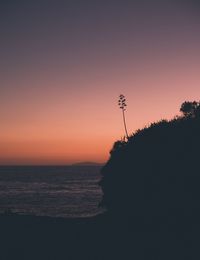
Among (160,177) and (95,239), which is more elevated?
(160,177)

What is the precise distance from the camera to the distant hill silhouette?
29.0 m

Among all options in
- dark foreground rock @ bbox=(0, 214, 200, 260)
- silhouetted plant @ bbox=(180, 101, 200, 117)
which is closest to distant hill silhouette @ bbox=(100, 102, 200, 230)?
dark foreground rock @ bbox=(0, 214, 200, 260)

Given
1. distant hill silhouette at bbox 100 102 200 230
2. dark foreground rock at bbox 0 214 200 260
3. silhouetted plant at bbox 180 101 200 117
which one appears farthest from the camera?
silhouetted plant at bbox 180 101 200 117

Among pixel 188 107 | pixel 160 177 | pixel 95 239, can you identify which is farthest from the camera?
pixel 188 107

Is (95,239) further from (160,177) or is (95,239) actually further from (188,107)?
(188,107)

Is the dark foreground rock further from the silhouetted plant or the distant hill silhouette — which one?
the silhouetted plant

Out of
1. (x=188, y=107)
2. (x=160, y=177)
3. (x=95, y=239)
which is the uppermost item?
(x=188, y=107)

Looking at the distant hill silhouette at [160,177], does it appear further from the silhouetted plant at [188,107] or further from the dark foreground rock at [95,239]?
the silhouetted plant at [188,107]

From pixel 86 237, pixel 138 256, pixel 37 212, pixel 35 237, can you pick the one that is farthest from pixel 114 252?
pixel 37 212

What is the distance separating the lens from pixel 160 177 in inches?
1214

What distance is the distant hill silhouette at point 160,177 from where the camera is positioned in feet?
95.0

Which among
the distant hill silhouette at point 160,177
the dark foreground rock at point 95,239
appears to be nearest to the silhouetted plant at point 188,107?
the distant hill silhouette at point 160,177

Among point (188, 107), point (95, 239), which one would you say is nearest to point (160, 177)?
point (95, 239)

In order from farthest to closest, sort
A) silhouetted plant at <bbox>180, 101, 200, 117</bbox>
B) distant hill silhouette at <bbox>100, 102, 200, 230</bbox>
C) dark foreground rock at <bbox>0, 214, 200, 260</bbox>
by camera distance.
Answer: silhouetted plant at <bbox>180, 101, 200, 117</bbox> → distant hill silhouette at <bbox>100, 102, 200, 230</bbox> → dark foreground rock at <bbox>0, 214, 200, 260</bbox>
